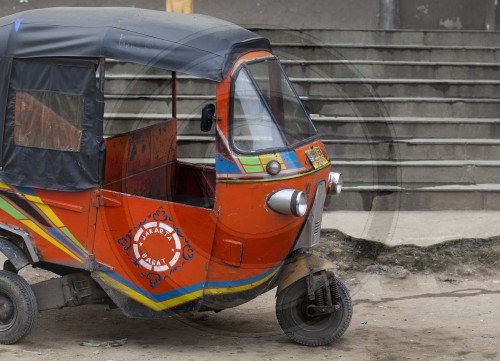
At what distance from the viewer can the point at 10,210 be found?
7.39 m

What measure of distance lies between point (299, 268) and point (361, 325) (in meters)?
1.24

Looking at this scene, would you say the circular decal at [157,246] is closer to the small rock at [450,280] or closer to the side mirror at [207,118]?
the side mirror at [207,118]

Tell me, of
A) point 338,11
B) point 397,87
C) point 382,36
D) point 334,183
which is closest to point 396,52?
point 382,36

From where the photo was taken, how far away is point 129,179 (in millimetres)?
7773

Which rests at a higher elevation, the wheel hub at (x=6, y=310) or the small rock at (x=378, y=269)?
the wheel hub at (x=6, y=310)

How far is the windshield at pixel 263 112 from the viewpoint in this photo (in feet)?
22.9

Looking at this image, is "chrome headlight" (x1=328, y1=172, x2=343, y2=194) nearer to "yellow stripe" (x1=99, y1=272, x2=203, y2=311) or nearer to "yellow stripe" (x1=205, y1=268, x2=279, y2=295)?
"yellow stripe" (x1=205, y1=268, x2=279, y2=295)

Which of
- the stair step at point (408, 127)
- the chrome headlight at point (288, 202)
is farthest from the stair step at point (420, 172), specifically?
the chrome headlight at point (288, 202)

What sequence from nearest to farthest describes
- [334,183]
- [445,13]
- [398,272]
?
[334,183] → [398,272] → [445,13]

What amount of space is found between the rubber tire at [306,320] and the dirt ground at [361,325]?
0.09m

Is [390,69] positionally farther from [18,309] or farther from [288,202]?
[18,309]

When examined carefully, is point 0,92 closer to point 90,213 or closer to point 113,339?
point 90,213

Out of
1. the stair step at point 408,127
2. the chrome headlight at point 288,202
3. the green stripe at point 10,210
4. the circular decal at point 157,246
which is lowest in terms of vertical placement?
the circular decal at point 157,246

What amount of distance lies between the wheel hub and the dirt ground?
23cm
